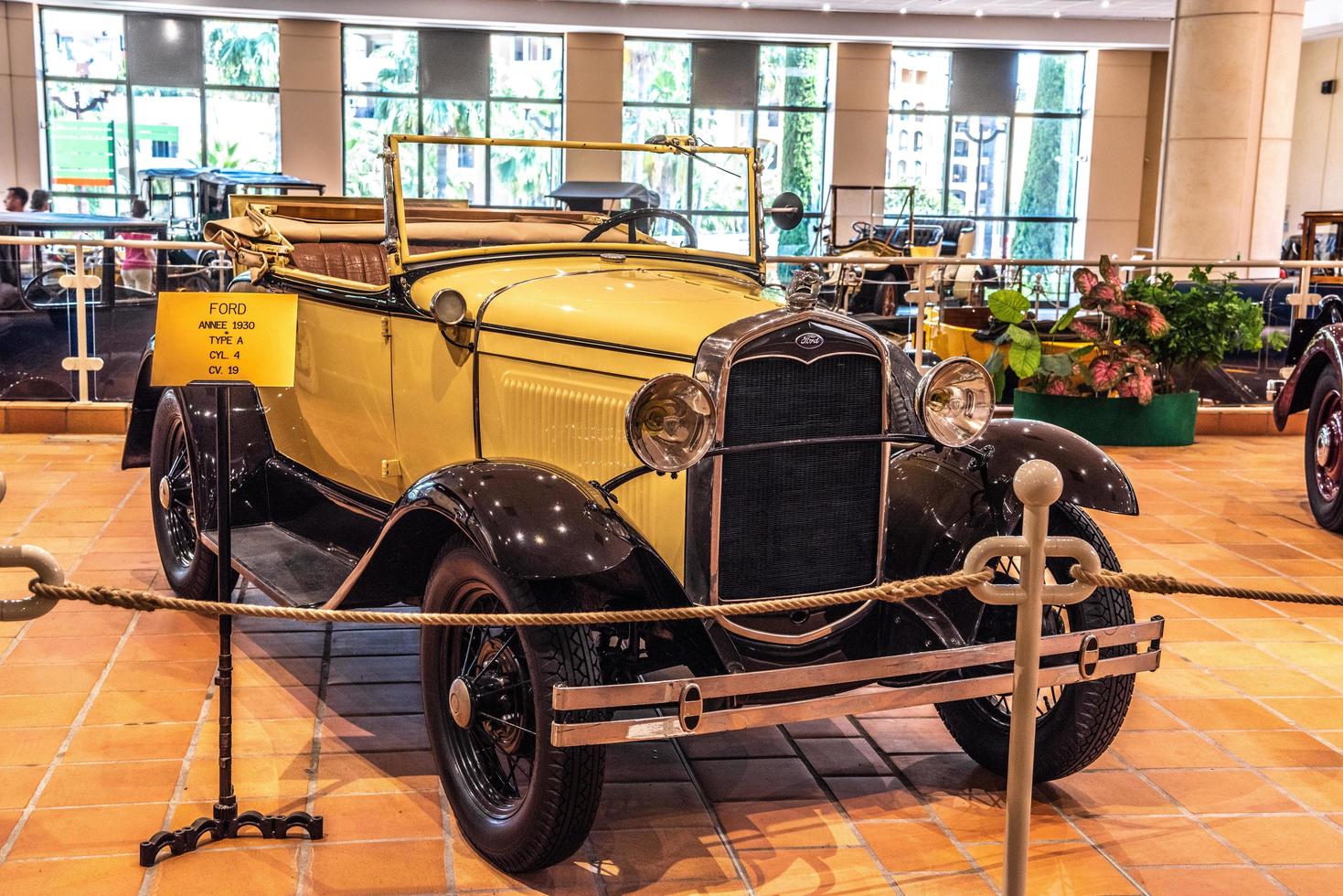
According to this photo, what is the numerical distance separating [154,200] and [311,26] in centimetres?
418

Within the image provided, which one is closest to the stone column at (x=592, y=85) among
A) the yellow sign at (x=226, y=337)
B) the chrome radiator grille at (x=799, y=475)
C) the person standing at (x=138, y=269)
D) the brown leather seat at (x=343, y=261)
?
the person standing at (x=138, y=269)

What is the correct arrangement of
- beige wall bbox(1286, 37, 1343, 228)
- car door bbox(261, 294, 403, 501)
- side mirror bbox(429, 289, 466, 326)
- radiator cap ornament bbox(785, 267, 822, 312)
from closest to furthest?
radiator cap ornament bbox(785, 267, 822, 312)
side mirror bbox(429, 289, 466, 326)
car door bbox(261, 294, 403, 501)
beige wall bbox(1286, 37, 1343, 228)

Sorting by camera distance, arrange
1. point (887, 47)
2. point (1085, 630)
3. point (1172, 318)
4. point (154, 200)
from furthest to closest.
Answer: point (887, 47) < point (154, 200) < point (1172, 318) < point (1085, 630)

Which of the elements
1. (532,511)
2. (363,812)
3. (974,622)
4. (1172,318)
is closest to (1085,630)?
(974,622)

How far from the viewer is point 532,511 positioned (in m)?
2.77

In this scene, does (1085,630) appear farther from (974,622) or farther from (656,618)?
(656,618)

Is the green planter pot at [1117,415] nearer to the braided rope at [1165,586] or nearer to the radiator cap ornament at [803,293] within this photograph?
the radiator cap ornament at [803,293]

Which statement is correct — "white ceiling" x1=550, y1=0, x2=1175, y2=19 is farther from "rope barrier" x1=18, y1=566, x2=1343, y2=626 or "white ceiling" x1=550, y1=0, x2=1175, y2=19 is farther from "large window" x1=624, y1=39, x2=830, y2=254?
"rope barrier" x1=18, y1=566, x2=1343, y2=626

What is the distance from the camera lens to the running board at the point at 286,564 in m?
3.70

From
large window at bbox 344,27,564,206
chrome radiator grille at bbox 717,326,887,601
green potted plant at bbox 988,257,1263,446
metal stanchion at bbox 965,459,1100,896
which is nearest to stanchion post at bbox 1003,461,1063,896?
metal stanchion at bbox 965,459,1100,896

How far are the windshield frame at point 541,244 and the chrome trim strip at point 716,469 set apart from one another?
3.85 feet

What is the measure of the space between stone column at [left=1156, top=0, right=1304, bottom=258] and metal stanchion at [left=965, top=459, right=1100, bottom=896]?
11562 millimetres

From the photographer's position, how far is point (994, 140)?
22.2 m

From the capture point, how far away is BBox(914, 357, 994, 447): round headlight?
3148 millimetres
